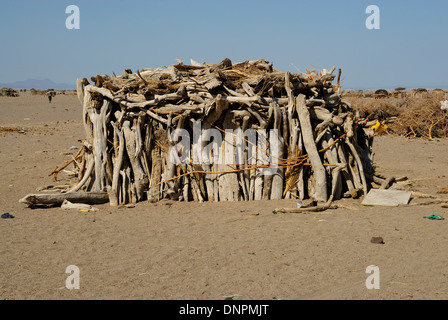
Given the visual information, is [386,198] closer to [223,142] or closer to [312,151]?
[312,151]

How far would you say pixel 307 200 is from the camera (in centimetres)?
766

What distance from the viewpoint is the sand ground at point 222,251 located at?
4.48m

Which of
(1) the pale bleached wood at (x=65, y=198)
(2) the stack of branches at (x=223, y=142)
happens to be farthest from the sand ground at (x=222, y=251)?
(2) the stack of branches at (x=223, y=142)

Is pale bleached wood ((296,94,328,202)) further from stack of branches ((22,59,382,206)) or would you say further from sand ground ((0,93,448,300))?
sand ground ((0,93,448,300))

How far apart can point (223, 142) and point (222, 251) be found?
2584 millimetres

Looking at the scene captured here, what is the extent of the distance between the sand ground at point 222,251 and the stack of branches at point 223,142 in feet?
1.13

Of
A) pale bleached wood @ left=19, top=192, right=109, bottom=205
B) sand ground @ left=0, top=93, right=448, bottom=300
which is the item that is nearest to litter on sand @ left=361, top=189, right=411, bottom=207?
sand ground @ left=0, top=93, right=448, bottom=300

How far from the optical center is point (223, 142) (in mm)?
7695

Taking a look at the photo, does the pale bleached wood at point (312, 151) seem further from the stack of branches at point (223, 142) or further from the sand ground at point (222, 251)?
the sand ground at point (222, 251)

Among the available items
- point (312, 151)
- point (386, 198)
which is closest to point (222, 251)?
point (312, 151)

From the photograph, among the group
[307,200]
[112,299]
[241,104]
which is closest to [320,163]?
[307,200]

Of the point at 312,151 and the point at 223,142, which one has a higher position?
the point at 223,142

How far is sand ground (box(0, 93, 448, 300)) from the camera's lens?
4477 mm

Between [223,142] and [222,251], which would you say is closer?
[222,251]
